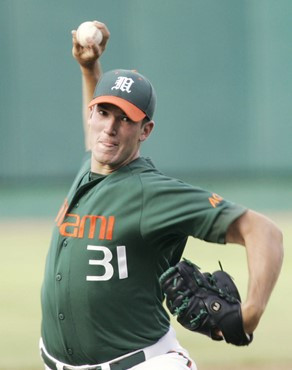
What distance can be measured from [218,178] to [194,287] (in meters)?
13.0

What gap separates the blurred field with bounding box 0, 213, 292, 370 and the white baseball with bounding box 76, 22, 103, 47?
2.99m

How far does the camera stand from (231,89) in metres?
16.8

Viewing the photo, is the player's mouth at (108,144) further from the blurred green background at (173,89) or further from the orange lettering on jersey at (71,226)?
the blurred green background at (173,89)

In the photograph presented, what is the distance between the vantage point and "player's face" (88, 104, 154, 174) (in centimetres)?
421

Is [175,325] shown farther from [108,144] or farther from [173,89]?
[173,89]

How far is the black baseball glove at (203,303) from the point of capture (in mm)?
3809

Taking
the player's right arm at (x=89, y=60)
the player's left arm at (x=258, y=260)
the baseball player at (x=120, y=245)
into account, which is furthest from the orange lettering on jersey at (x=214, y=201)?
the player's right arm at (x=89, y=60)

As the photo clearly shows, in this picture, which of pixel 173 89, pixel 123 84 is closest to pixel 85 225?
pixel 123 84

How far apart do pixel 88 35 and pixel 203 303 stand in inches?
63.8

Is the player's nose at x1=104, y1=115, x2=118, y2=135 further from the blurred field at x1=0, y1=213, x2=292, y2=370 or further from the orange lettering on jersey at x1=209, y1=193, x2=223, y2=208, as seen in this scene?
the blurred field at x1=0, y1=213, x2=292, y2=370

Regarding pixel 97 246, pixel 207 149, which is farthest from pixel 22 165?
pixel 97 246

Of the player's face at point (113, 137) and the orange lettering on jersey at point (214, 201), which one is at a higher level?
the player's face at point (113, 137)

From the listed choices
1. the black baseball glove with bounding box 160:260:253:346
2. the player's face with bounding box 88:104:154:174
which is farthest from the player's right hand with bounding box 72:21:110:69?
the black baseball glove with bounding box 160:260:253:346

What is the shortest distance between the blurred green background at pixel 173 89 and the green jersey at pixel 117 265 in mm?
11391
